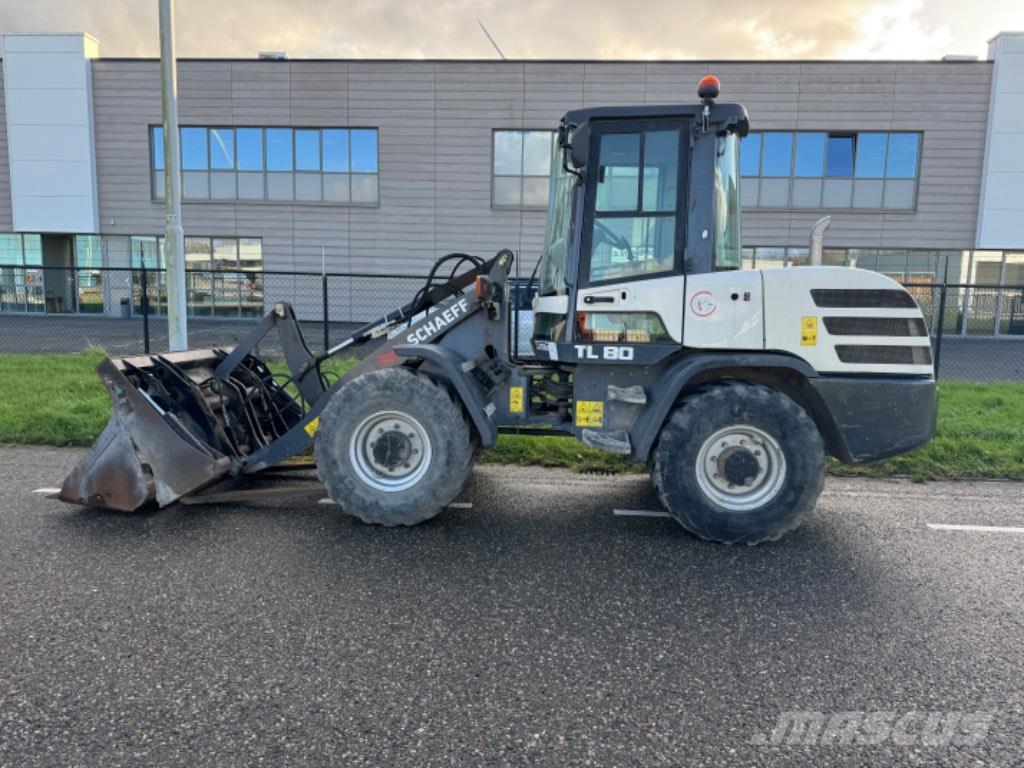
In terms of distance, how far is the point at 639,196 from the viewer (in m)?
4.85

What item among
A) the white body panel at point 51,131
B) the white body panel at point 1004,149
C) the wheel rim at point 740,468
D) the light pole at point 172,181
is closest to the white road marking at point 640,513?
the wheel rim at point 740,468

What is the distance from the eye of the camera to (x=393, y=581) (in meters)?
4.01

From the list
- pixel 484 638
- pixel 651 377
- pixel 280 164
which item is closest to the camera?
pixel 484 638

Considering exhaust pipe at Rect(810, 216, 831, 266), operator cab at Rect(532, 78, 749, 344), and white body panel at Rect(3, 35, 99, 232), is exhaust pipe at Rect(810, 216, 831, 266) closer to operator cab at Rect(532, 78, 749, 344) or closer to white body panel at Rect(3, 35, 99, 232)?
operator cab at Rect(532, 78, 749, 344)

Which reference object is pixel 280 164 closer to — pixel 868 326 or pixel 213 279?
pixel 213 279

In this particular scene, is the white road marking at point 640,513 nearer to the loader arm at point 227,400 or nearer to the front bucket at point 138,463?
the loader arm at point 227,400

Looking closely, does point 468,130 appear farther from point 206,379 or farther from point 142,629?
point 142,629

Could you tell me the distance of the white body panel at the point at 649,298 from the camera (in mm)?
4781

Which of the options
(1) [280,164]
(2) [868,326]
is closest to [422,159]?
(1) [280,164]

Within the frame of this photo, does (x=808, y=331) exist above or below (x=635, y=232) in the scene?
below

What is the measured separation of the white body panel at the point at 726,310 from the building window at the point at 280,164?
21.2 m

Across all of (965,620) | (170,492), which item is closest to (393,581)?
(170,492)

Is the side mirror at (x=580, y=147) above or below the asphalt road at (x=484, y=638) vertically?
above

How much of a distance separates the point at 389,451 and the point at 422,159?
20773 millimetres
